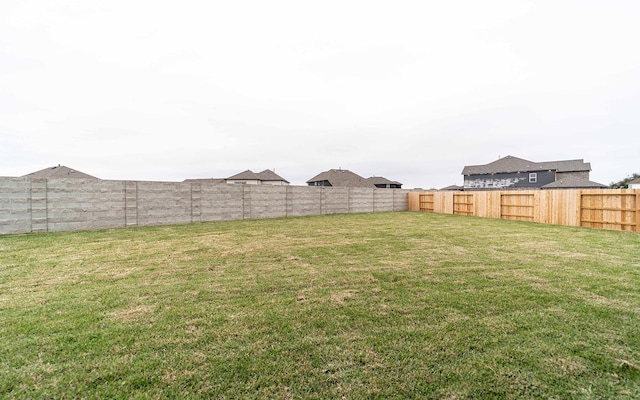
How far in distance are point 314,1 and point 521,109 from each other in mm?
15146

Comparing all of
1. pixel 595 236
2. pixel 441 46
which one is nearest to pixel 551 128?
pixel 441 46

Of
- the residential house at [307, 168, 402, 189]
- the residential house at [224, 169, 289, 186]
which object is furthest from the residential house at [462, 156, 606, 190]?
the residential house at [224, 169, 289, 186]

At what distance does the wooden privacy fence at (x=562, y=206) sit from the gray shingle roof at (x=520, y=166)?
22073 millimetres

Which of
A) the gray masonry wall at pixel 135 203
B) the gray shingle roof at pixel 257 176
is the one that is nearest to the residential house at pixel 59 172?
the gray shingle roof at pixel 257 176

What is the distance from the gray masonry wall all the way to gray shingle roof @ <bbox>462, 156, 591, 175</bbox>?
1114 inches

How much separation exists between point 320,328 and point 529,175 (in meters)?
38.8

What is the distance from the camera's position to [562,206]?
10.7 meters

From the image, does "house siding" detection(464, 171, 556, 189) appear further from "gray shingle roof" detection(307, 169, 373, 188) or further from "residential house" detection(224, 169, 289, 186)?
"residential house" detection(224, 169, 289, 186)

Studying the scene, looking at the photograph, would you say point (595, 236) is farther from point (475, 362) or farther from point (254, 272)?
point (254, 272)

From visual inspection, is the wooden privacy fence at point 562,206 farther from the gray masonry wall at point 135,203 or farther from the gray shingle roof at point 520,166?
the gray shingle roof at point 520,166

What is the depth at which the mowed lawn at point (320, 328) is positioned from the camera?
5.33 ft

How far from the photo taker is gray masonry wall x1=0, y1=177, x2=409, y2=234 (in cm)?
810

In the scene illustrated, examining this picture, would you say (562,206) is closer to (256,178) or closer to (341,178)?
(341,178)

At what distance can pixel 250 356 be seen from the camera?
1.90 meters
